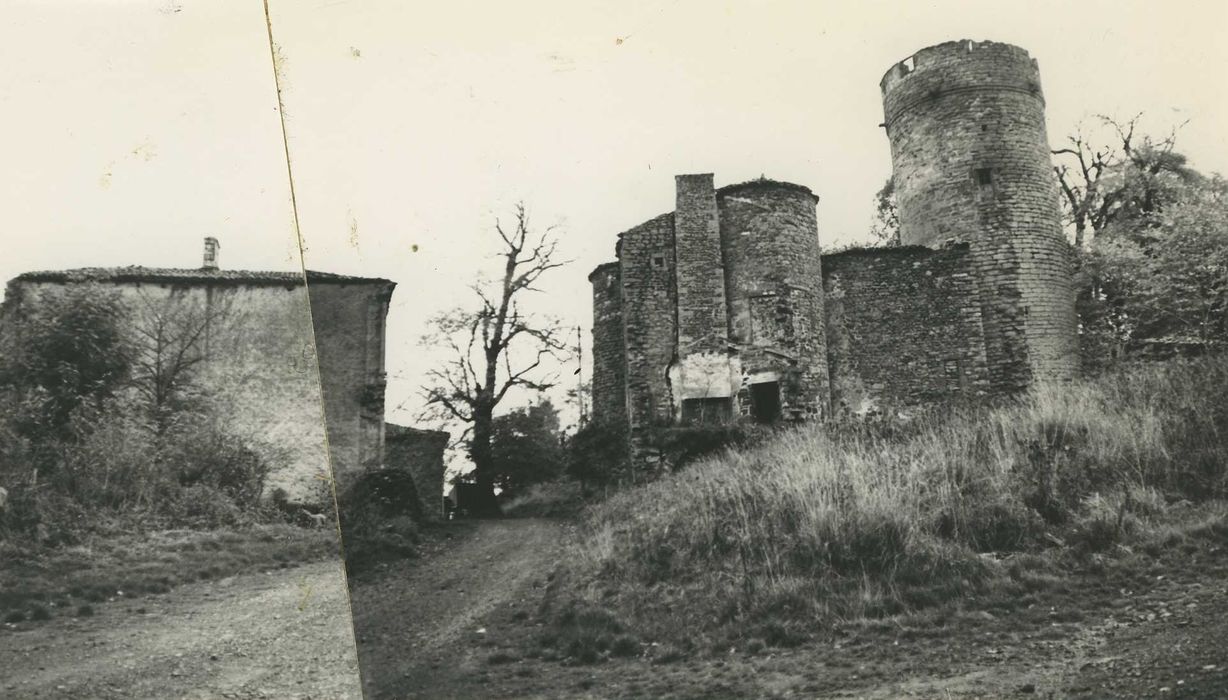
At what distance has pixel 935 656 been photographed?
623cm

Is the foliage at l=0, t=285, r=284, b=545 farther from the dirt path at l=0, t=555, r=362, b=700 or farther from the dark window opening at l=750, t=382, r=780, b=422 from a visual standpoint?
the dark window opening at l=750, t=382, r=780, b=422

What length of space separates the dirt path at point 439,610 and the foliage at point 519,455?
9.59m

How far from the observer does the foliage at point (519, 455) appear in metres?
23.0

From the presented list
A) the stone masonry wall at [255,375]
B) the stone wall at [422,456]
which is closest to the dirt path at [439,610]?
the stone masonry wall at [255,375]

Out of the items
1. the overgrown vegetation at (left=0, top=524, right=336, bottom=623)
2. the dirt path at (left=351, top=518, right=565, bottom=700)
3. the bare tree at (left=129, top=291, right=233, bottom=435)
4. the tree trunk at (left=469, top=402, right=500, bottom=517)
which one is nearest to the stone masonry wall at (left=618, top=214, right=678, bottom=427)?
the tree trunk at (left=469, top=402, right=500, bottom=517)

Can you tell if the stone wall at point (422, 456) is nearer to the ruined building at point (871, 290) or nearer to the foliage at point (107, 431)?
the ruined building at point (871, 290)

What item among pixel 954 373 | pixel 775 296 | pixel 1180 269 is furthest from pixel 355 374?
pixel 1180 269

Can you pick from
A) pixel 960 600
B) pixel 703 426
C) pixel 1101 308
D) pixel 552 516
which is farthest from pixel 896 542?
pixel 1101 308

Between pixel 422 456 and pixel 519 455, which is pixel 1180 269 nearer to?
pixel 519 455

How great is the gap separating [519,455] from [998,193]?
13.0m

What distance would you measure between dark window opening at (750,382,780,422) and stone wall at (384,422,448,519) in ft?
24.5

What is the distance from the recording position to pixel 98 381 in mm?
8117

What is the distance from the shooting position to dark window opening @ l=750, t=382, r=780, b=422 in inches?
705

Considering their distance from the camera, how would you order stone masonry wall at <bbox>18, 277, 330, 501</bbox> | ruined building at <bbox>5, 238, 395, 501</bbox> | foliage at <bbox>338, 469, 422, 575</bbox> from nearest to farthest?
ruined building at <bbox>5, 238, 395, 501</bbox>, stone masonry wall at <bbox>18, 277, 330, 501</bbox>, foliage at <bbox>338, 469, 422, 575</bbox>
